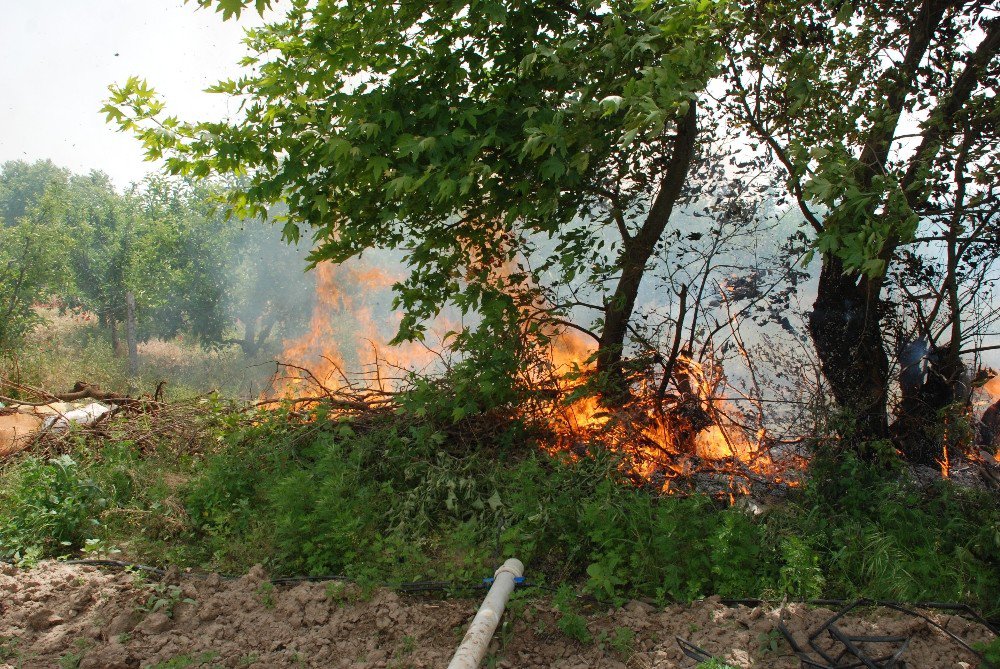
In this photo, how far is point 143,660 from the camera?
12.0ft

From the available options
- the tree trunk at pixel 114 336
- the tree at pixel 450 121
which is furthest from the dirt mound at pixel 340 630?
the tree trunk at pixel 114 336

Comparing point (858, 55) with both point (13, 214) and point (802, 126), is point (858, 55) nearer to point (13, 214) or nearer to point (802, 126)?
point (802, 126)

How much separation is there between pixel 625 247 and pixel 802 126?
67.3 inches

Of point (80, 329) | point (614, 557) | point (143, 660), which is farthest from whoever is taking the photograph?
point (80, 329)

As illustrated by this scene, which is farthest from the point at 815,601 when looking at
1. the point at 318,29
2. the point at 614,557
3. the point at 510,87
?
the point at 318,29

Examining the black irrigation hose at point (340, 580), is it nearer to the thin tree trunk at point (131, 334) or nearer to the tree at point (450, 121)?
the tree at point (450, 121)

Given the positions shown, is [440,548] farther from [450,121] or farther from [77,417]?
[77,417]

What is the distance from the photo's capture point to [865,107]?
16.8ft

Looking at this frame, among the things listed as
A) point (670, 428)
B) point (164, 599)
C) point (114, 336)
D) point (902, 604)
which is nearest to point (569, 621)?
point (902, 604)

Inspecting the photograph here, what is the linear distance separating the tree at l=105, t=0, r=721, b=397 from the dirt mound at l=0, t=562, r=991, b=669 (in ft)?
7.38

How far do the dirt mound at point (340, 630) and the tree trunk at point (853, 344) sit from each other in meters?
2.91

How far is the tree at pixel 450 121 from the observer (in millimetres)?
4605

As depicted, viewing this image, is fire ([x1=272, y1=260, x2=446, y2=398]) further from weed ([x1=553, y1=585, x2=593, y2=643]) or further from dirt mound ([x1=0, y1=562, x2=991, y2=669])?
weed ([x1=553, y1=585, x2=593, y2=643])

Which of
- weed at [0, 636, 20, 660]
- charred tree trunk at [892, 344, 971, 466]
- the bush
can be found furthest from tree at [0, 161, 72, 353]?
A: charred tree trunk at [892, 344, 971, 466]
